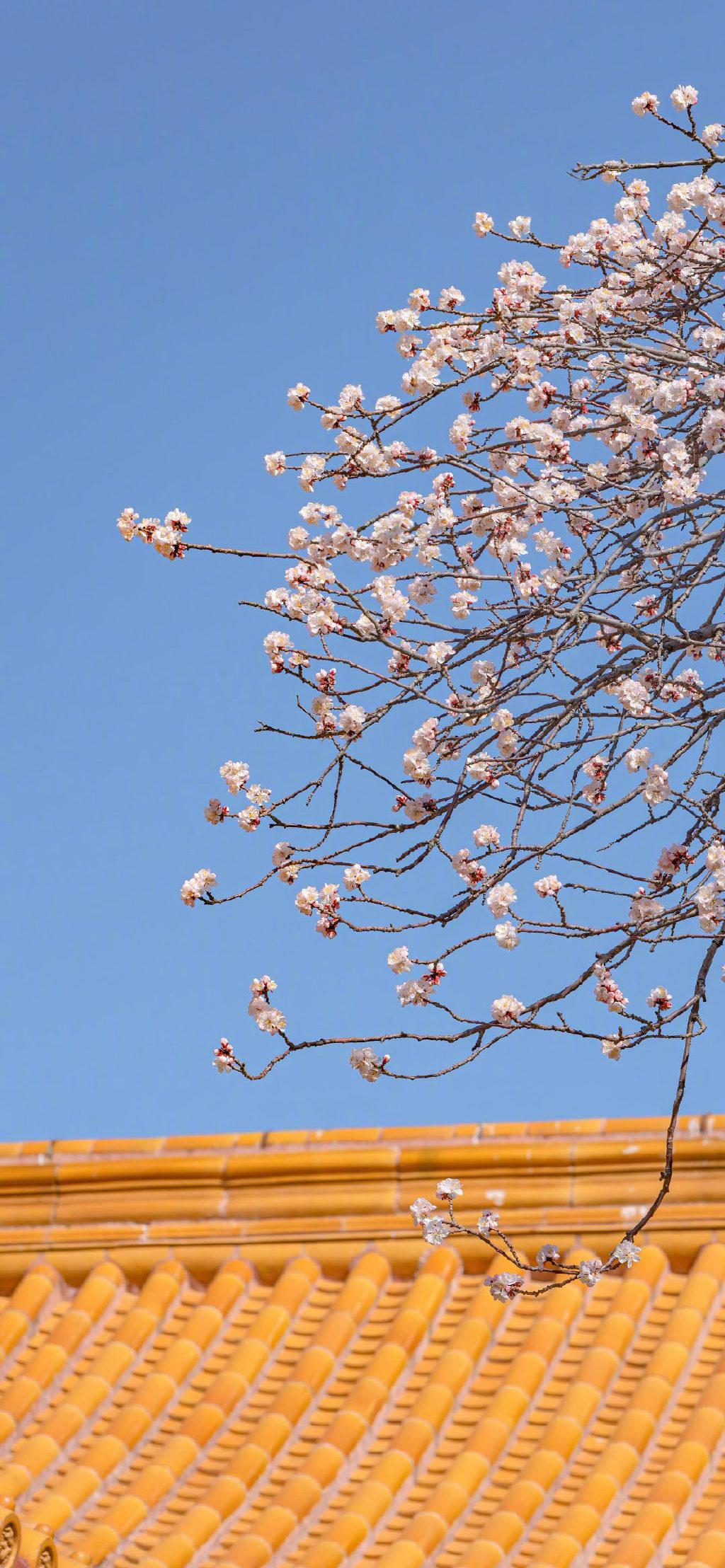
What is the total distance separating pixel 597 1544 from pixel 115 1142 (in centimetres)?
278

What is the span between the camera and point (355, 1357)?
23.7ft

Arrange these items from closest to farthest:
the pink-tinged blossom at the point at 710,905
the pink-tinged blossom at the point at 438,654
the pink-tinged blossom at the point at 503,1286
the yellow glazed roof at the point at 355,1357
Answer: the pink-tinged blossom at the point at 710,905 → the pink-tinged blossom at the point at 438,654 → the pink-tinged blossom at the point at 503,1286 → the yellow glazed roof at the point at 355,1357

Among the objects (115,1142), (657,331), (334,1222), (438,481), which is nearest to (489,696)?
(438,481)

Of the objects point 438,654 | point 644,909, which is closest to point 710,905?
point 644,909

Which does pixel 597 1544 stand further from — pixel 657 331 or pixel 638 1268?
pixel 657 331

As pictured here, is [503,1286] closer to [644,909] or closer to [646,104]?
[644,909]

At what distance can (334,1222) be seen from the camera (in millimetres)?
7625

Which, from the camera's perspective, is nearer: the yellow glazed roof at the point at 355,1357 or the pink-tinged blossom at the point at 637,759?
the pink-tinged blossom at the point at 637,759

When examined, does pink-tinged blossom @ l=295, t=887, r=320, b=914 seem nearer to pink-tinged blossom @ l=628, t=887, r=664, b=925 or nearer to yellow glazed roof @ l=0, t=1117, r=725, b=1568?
pink-tinged blossom @ l=628, t=887, r=664, b=925

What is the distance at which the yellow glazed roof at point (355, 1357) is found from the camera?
21.1ft

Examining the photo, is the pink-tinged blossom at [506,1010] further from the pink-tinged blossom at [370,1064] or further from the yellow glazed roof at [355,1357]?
the yellow glazed roof at [355,1357]

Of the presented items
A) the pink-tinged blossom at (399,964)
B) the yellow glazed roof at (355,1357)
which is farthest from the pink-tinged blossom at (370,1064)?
the yellow glazed roof at (355,1357)

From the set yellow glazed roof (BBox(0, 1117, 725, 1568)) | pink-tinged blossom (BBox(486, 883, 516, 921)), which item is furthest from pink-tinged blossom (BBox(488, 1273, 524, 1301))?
yellow glazed roof (BBox(0, 1117, 725, 1568))

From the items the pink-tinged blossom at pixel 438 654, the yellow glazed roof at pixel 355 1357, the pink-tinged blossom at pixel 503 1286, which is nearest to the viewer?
the pink-tinged blossom at pixel 438 654
